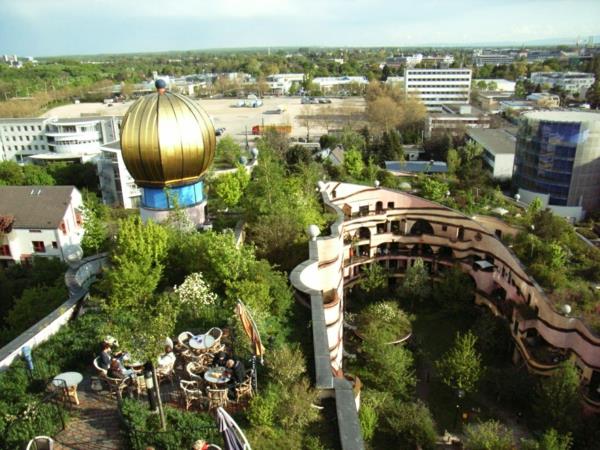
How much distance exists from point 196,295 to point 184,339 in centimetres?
279

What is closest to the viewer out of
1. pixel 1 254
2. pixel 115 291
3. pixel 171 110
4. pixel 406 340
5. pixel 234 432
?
pixel 234 432

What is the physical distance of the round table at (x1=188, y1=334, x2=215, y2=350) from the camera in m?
16.0

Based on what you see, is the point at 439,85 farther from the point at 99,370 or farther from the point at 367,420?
the point at 99,370

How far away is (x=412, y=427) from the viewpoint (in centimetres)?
2567

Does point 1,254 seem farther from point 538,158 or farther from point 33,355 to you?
point 538,158

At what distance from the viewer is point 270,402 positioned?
13.2 meters

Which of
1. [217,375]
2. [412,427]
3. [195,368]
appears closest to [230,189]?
[412,427]

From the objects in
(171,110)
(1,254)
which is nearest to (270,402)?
(171,110)

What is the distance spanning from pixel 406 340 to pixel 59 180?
177ft

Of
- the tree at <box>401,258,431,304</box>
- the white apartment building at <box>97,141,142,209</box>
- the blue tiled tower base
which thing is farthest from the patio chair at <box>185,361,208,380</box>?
the white apartment building at <box>97,141,142,209</box>

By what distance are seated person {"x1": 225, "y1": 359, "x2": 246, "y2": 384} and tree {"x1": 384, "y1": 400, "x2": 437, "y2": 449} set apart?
1427cm

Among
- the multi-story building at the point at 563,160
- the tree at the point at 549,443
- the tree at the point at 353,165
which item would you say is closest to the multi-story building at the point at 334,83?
the multi-story building at the point at 563,160

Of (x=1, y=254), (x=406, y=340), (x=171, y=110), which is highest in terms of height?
(x=171, y=110)

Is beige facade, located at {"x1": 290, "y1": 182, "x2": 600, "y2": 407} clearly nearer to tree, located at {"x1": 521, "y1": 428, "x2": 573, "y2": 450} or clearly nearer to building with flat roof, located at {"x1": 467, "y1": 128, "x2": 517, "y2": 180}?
tree, located at {"x1": 521, "y1": 428, "x2": 573, "y2": 450}
